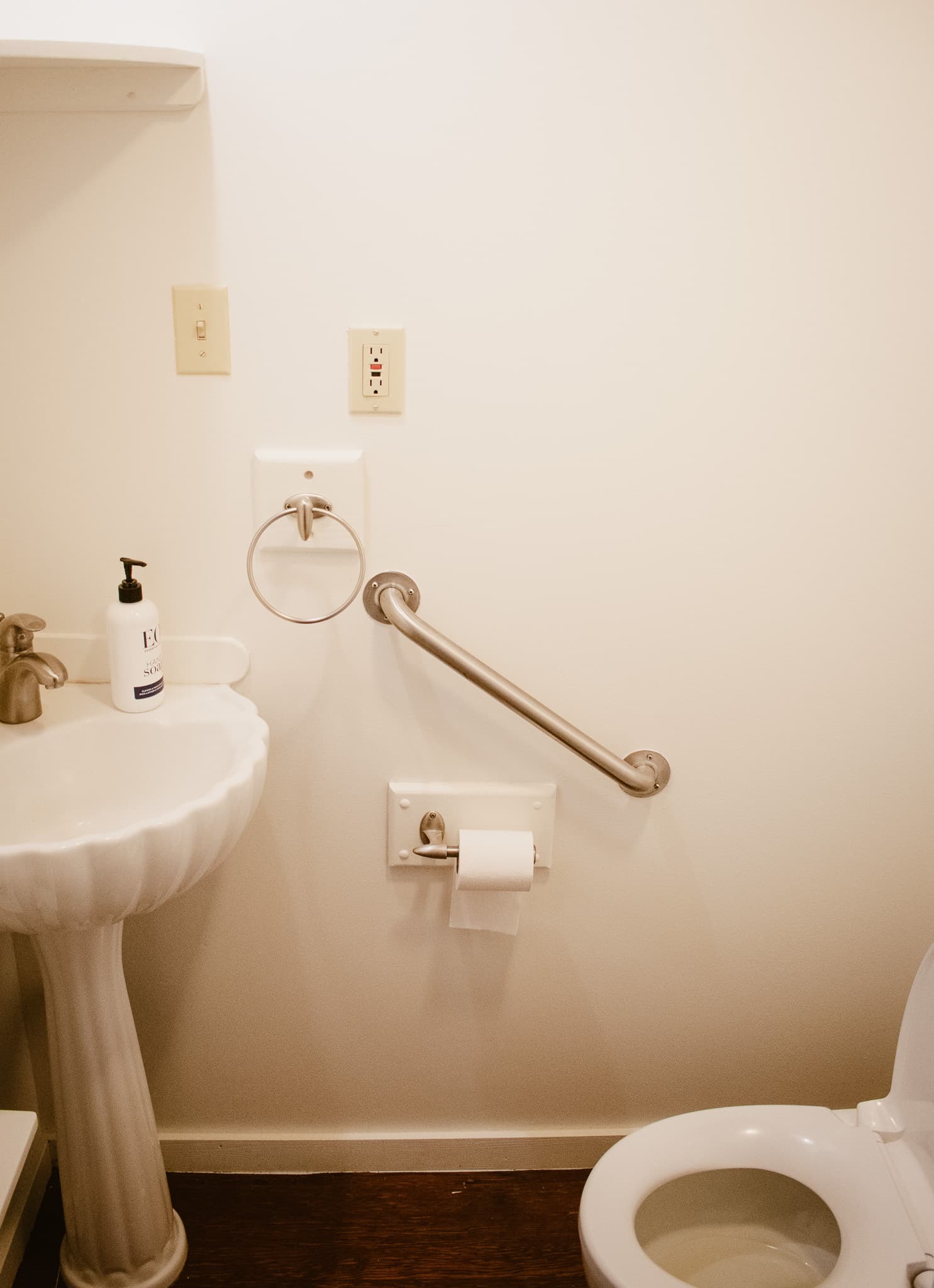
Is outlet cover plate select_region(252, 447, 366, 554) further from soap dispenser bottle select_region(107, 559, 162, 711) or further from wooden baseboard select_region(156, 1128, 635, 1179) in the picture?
wooden baseboard select_region(156, 1128, 635, 1179)

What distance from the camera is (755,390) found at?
1012 millimetres

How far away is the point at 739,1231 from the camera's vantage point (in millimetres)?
1038

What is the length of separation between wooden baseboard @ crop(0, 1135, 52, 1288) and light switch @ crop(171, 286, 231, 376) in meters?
1.03

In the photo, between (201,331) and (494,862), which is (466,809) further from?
(201,331)

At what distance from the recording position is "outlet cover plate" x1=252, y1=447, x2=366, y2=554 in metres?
1.00

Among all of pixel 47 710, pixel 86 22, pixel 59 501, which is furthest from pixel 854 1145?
pixel 86 22

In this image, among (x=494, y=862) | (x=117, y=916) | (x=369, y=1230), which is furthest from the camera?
(x=369, y=1230)

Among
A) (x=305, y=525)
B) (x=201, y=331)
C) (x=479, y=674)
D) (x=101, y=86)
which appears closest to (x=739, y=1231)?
(x=479, y=674)

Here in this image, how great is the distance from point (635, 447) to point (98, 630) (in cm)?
71

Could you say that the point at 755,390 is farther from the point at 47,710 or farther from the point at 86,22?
the point at 47,710

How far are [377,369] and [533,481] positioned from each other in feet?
0.74

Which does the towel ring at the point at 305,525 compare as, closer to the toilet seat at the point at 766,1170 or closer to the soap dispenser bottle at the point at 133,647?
the soap dispenser bottle at the point at 133,647

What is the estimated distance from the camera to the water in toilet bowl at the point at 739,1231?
100 cm

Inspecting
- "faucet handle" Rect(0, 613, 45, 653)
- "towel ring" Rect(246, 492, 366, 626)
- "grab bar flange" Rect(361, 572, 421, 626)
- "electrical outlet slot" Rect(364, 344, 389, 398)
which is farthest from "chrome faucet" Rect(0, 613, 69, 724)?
"electrical outlet slot" Rect(364, 344, 389, 398)
